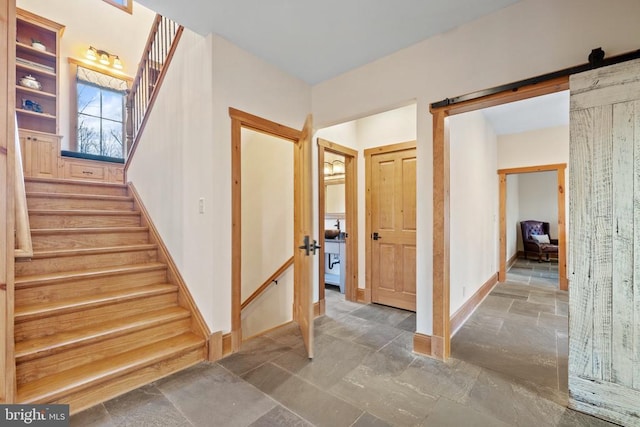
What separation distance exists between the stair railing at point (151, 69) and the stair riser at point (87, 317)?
2.19 m

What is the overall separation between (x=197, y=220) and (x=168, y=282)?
797mm

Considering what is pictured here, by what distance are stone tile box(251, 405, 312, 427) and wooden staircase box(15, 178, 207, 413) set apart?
0.89 m

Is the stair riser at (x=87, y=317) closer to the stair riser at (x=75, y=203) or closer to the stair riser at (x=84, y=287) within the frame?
the stair riser at (x=84, y=287)

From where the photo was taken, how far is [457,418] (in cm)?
161

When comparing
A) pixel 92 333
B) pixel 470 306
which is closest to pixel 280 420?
pixel 92 333

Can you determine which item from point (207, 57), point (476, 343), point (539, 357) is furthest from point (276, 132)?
point (539, 357)

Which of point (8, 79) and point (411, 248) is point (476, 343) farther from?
point (8, 79)

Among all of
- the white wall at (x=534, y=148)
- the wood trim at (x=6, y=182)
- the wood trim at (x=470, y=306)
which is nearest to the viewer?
the wood trim at (x=6, y=182)

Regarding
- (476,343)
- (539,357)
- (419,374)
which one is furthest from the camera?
(476,343)

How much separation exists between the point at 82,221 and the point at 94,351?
1.55m

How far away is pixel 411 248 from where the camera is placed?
354cm

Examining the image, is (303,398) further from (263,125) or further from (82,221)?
(82,221)

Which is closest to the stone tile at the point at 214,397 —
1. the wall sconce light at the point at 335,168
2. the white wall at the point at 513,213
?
the wall sconce light at the point at 335,168

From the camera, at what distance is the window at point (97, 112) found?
184 inches
